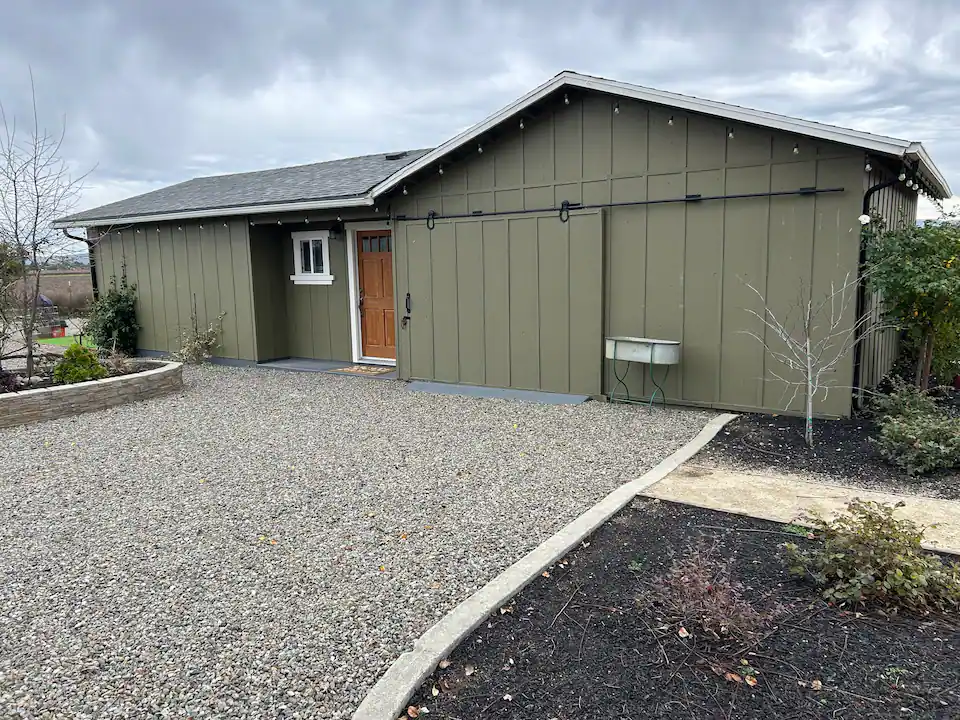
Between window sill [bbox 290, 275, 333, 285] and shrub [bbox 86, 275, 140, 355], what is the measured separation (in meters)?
3.19

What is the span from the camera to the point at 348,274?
34.6 ft

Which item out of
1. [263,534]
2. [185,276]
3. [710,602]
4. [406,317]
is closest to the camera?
[710,602]

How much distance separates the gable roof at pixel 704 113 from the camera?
5.84 meters

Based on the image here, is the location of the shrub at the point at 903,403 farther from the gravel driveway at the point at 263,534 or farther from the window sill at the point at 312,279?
the window sill at the point at 312,279

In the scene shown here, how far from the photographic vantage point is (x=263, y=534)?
4.12 metres

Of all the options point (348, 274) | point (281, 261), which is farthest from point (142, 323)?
point (348, 274)

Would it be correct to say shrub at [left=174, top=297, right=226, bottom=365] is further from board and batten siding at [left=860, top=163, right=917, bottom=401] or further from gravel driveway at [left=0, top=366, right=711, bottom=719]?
board and batten siding at [left=860, top=163, right=917, bottom=401]

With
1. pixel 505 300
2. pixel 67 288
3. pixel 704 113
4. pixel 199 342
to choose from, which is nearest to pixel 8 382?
pixel 199 342

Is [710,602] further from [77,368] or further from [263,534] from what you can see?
[77,368]

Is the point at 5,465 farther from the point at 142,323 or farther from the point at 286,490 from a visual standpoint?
the point at 142,323

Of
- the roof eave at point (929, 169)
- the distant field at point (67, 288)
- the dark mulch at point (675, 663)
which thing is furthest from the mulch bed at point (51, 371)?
the distant field at point (67, 288)

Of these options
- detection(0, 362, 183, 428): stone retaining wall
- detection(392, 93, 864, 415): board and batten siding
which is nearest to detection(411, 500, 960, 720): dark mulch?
detection(392, 93, 864, 415): board and batten siding

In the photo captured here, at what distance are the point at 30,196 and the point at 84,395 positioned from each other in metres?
2.57

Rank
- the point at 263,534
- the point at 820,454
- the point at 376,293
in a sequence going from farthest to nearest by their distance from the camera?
1. the point at 376,293
2. the point at 820,454
3. the point at 263,534
